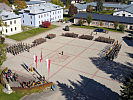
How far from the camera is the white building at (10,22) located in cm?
4641

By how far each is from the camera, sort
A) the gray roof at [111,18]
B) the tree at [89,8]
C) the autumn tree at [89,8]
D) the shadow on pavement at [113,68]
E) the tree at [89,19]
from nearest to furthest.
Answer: the shadow on pavement at [113,68] → the gray roof at [111,18] → the tree at [89,19] → the autumn tree at [89,8] → the tree at [89,8]

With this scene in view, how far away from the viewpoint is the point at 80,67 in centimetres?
2942

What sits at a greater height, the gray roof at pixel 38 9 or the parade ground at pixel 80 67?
the gray roof at pixel 38 9

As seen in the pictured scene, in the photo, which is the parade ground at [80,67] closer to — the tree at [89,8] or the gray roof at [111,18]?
the gray roof at [111,18]

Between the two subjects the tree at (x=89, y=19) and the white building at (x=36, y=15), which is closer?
the white building at (x=36, y=15)

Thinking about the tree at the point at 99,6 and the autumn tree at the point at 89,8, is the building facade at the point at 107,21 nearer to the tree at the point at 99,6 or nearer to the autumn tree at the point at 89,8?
the autumn tree at the point at 89,8

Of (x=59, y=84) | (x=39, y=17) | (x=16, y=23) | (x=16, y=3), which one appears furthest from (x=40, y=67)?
(x=16, y=3)

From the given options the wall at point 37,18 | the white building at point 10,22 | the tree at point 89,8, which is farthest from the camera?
the tree at point 89,8

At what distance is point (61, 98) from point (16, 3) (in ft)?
204

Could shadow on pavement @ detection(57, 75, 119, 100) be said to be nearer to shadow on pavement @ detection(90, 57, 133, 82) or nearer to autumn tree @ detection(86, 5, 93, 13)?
shadow on pavement @ detection(90, 57, 133, 82)

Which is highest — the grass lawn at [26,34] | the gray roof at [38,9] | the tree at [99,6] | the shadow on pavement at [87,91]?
the tree at [99,6]

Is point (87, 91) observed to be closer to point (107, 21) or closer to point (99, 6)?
point (107, 21)

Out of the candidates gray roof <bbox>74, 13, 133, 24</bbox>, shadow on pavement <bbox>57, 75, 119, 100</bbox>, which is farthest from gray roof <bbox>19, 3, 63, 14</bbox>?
shadow on pavement <bbox>57, 75, 119, 100</bbox>

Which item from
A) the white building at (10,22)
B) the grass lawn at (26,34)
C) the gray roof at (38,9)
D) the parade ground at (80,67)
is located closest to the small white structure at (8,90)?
the parade ground at (80,67)
